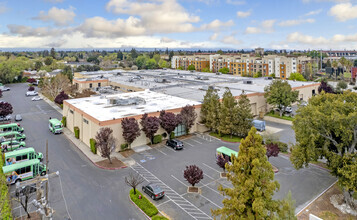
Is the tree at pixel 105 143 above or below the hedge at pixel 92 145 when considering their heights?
above

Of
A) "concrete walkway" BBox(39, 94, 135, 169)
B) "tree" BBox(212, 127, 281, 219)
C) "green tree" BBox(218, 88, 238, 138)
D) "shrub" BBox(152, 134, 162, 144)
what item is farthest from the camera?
"green tree" BBox(218, 88, 238, 138)

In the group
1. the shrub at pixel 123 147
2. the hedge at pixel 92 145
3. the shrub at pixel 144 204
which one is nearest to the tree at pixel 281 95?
the shrub at pixel 123 147

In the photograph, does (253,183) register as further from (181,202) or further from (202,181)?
(202,181)

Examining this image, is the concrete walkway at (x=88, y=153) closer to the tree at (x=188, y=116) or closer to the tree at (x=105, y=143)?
the tree at (x=105, y=143)

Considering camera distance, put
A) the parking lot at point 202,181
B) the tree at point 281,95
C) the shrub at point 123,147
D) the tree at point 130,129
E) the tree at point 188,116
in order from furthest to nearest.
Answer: the tree at point 281,95 → the tree at point 188,116 → the shrub at point 123,147 → the tree at point 130,129 → the parking lot at point 202,181

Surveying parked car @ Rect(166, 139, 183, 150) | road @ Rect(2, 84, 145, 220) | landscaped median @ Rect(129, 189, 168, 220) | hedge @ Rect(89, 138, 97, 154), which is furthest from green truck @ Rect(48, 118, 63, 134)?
landscaped median @ Rect(129, 189, 168, 220)

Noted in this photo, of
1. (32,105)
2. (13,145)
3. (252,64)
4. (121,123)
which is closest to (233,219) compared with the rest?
(121,123)

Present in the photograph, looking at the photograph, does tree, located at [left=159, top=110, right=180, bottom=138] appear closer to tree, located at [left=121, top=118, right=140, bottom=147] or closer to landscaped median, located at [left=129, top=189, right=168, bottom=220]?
tree, located at [left=121, top=118, right=140, bottom=147]
